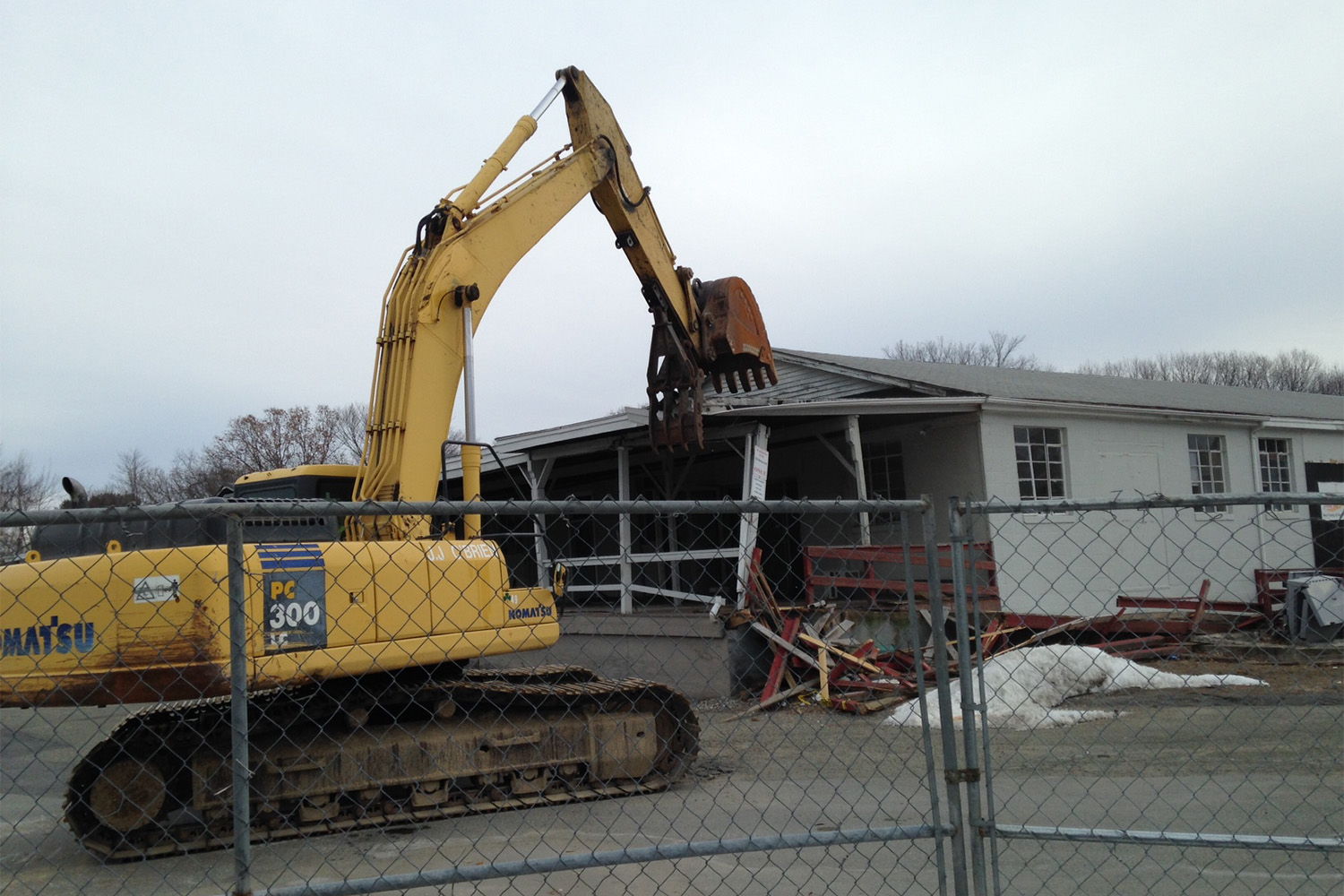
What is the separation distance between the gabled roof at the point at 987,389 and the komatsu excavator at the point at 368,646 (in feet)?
16.5

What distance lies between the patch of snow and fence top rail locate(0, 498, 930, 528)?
6.83 metres

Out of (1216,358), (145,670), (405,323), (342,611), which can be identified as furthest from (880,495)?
(1216,358)

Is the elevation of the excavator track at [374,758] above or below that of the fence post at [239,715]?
below

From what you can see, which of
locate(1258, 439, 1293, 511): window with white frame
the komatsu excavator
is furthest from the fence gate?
locate(1258, 439, 1293, 511): window with white frame

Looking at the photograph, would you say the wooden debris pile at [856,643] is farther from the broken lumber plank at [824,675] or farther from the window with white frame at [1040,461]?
the window with white frame at [1040,461]

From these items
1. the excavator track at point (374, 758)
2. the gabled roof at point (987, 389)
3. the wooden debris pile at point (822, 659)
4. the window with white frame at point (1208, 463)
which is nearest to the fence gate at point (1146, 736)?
the wooden debris pile at point (822, 659)

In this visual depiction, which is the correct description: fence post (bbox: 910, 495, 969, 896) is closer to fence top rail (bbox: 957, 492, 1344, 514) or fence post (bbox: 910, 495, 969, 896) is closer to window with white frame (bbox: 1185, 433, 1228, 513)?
fence top rail (bbox: 957, 492, 1344, 514)

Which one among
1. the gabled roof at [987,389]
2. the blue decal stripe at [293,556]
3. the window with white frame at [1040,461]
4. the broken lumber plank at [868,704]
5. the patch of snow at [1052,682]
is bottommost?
the broken lumber plank at [868,704]

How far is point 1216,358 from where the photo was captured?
2502 inches

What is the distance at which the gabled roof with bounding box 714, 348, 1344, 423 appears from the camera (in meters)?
14.5

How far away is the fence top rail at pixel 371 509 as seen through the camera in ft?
8.39

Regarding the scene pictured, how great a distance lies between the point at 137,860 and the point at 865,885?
15.4ft

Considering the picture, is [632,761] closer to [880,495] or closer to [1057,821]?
[1057,821]

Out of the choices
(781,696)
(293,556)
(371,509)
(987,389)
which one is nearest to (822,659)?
(781,696)
